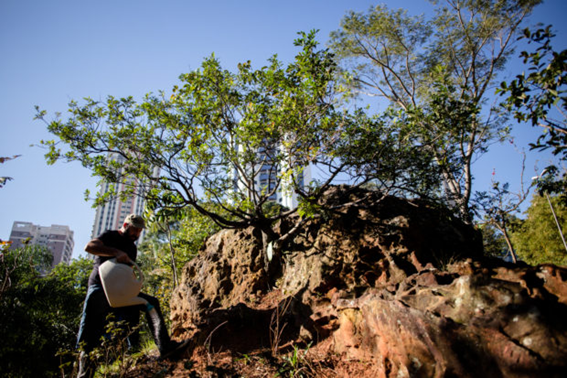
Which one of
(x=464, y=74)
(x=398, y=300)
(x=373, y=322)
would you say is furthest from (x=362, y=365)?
(x=464, y=74)

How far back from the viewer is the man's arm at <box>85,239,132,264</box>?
3.66 metres

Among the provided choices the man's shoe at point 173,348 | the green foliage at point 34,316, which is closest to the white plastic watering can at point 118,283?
the man's shoe at point 173,348

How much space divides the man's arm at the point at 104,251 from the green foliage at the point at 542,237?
802 inches

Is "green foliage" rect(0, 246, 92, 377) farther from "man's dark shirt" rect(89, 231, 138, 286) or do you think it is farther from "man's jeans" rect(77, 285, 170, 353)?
"man's jeans" rect(77, 285, 170, 353)

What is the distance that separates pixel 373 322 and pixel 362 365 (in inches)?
22.6

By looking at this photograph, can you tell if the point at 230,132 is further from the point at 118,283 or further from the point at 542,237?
the point at 542,237

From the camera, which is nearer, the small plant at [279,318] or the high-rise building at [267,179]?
the small plant at [279,318]

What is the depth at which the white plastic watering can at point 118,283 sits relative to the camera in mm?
3443

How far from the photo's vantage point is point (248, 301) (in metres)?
5.86

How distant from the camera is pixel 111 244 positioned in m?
3.97

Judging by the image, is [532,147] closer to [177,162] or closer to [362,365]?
[362,365]

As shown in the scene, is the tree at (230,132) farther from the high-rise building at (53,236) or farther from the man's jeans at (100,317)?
the high-rise building at (53,236)

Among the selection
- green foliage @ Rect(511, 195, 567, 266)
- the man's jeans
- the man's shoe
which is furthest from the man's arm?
green foliage @ Rect(511, 195, 567, 266)

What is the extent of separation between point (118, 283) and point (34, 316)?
4937mm
